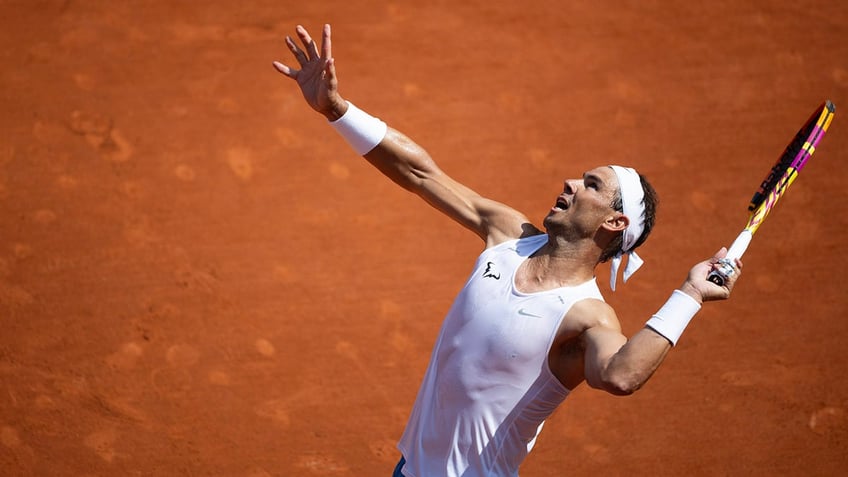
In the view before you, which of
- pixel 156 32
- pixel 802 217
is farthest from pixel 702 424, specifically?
pixel 156 32

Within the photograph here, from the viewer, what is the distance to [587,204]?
417cm

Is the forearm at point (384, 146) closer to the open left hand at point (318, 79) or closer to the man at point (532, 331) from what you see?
the open left hand at point (318, 79)

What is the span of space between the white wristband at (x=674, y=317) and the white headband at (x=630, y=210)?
68 cm

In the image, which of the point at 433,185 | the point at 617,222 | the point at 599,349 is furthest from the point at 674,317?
the point at 433,185

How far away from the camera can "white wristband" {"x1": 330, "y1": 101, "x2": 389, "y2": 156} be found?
4535mm

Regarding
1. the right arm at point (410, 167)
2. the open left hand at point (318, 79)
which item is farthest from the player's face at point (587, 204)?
the open left hand at point (318, 79)

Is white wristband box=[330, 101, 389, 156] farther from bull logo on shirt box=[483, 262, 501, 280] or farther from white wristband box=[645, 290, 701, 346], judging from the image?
white wristband box=[645, 290, 701, 346]

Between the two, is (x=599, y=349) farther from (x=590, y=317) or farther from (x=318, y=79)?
(x=318, y=79)

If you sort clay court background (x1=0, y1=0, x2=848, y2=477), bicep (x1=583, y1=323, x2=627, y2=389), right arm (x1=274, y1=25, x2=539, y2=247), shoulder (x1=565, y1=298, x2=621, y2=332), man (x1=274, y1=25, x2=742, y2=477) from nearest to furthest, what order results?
1. bicep (x1=583, y1=323, x2=627, y2=389)
2. man (x1=274, y1=25, x2=742, y2=477)
3. shoulder (x1=565, y1=298, x2=621, y2=332)
4. right arm (x1=274, y1=25, x2=539, y2=247)
5. clay court background (x1=0, y1=0, x2=848, y2=477)

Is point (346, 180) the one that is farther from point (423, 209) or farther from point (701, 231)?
point (701, 231)

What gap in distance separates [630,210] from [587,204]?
6.8 inches

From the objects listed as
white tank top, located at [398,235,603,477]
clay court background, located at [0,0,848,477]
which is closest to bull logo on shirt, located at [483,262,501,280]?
white tank top, located at [398,235,603,477]

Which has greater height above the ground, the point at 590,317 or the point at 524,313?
the point at 590,317

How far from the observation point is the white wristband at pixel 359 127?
4535 millimetres
